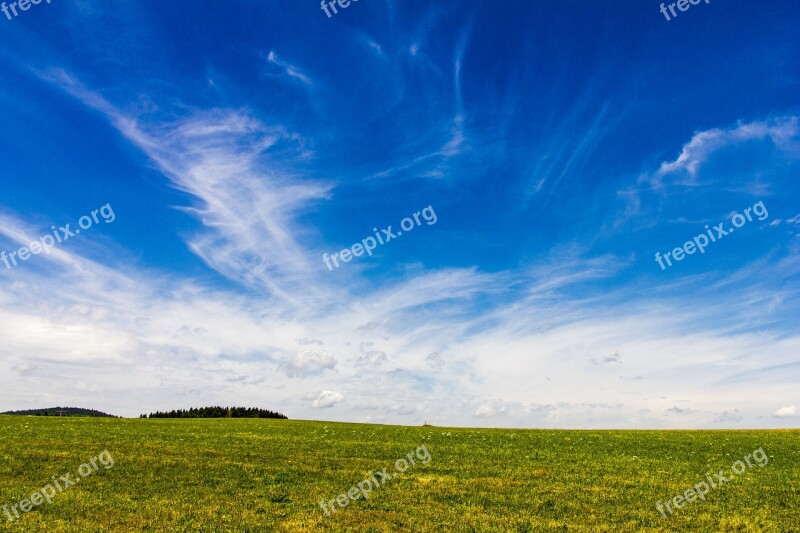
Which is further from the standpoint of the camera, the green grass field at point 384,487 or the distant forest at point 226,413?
the distant forest at point 226,413

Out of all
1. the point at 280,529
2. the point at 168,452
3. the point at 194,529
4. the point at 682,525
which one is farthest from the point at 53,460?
the point at 682,525

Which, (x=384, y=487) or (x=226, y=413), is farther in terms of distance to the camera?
(x=226, y=413)

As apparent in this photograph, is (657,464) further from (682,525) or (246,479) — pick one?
(246,479)

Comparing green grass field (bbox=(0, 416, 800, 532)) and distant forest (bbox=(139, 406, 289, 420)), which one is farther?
distant forest (bbox=(139, 406, 289, 420))

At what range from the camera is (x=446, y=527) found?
14617 millimetres

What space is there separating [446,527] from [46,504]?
12.7m

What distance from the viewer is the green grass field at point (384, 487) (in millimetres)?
15102

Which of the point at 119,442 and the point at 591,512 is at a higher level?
the point at 119,442

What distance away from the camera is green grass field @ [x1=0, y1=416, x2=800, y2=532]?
15.1 metres

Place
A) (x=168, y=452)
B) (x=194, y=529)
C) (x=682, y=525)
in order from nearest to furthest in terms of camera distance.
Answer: (x=194, y=529)
(x=682, y=525)
(x=168, y=452)

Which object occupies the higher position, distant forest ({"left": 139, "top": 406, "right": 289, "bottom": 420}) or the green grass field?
distant forest ({"left": 139, "top": 406, "right": 289, "bottom": 420})

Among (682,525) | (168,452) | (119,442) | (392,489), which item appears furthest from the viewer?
(119,442)

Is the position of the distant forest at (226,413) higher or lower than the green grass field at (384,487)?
higher

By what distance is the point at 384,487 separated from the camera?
19.6 metres
